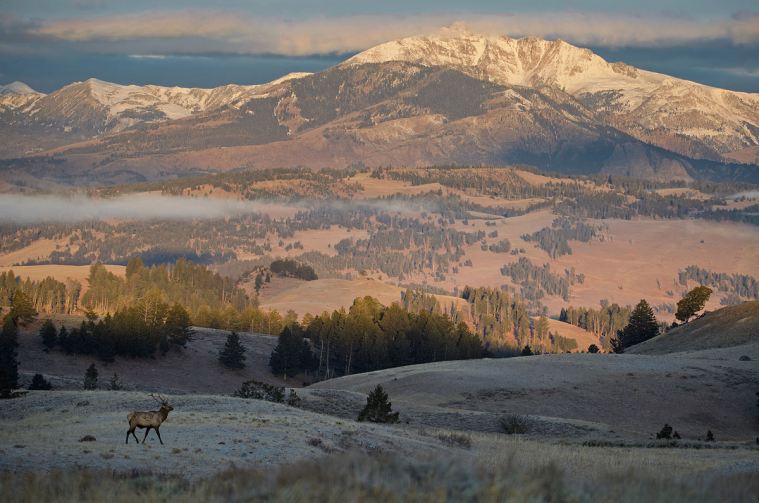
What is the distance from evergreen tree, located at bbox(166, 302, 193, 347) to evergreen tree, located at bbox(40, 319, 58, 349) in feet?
46.5

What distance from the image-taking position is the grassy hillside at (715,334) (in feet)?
273

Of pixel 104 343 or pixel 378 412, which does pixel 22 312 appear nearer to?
pixel 104 343

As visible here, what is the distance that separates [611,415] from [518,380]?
11.2 m

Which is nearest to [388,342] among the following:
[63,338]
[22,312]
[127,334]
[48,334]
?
[127,334]

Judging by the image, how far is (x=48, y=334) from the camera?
282ft

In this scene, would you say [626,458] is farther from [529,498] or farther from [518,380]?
[518,380]

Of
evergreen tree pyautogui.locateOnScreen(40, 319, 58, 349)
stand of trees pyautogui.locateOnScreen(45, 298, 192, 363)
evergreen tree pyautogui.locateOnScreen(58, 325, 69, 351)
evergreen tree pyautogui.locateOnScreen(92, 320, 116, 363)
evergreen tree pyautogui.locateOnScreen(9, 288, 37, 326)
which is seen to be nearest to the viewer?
evergreen tree pyautogui.locateOnScreen(92, 320, 116, 363)

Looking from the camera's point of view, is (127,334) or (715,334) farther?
(127,334)

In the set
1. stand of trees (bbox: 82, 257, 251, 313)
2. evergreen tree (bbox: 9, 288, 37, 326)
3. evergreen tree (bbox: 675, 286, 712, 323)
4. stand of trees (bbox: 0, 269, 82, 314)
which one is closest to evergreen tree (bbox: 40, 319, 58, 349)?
evergreen tree (bbox: 9, 288, 37, 326)

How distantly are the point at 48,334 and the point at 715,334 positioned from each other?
273 feet

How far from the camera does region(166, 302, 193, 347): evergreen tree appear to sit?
9519 cm

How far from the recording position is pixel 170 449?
682 inches

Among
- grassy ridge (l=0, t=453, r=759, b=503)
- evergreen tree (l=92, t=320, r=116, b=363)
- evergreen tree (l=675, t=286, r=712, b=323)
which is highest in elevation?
evergreen tree (l=675, t=286, r=712, b=323)

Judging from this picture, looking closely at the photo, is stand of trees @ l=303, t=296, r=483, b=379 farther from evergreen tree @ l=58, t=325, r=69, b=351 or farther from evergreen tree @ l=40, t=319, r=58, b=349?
evergreen tree @ l=40, t=319, r=58, b=349
